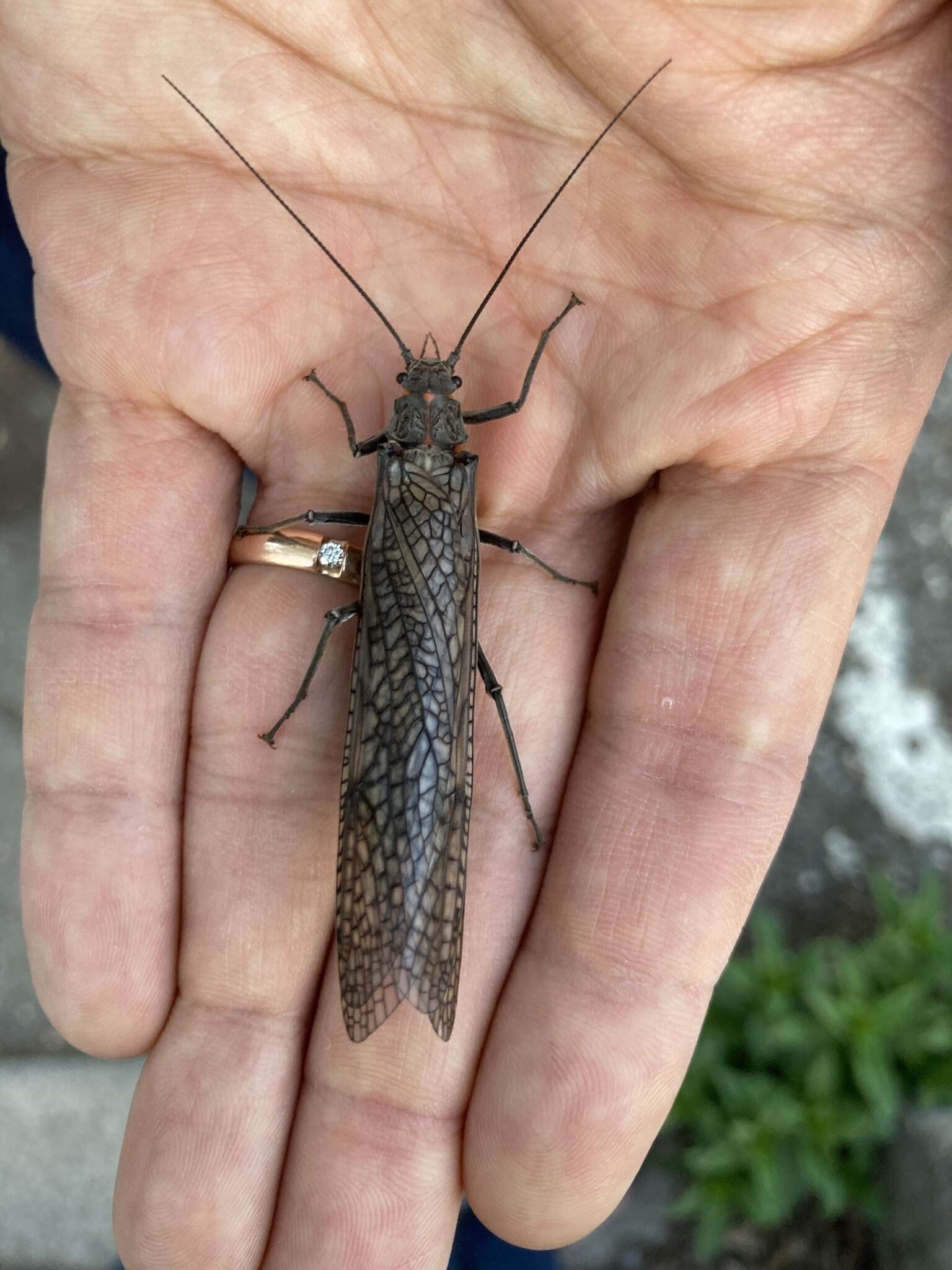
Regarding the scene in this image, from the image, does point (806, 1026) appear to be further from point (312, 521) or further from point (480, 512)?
point (312, 521)

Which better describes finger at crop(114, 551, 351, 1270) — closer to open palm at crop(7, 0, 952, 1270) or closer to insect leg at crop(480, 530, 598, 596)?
open palm at crop(7, 0, 952, 1270)

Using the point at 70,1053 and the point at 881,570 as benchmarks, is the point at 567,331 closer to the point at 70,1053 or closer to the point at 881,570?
the point at 881,570

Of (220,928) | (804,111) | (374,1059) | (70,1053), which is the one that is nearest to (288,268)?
(804,111)

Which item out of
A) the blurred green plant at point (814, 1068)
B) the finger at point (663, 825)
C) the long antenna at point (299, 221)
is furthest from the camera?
the blurred green plant at point (814, 1068)

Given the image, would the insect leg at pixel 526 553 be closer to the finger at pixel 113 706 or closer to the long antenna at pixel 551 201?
the long antenna at pixel 551 201

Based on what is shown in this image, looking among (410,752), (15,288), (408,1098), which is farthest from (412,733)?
(15,288)

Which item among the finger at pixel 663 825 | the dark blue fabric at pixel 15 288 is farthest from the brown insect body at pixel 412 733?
the dark blue fabric at pixel 15 288
